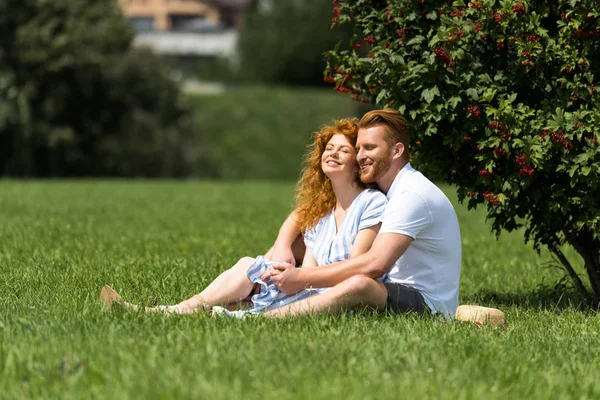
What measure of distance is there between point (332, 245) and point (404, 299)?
2.06 feet

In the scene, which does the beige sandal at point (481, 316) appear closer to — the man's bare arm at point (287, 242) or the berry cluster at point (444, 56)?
the man's bare arm at point (287, 242)

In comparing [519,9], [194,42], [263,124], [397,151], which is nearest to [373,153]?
[397,151]

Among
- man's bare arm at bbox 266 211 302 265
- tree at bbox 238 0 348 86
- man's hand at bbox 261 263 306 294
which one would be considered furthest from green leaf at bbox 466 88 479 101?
tree at bbox 238 0 348 86

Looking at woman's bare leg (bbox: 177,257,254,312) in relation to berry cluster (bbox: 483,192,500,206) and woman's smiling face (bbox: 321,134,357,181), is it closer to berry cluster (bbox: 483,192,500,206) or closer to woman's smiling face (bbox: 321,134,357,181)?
woman's smiling face (bbox: 321,134,357,181)

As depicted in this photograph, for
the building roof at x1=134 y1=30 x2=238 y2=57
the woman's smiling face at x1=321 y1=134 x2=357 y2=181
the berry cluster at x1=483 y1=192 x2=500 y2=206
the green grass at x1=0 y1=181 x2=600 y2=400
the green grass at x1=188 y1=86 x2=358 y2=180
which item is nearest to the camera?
the green grass at x1=0 y1=181 x2=600 y2=400

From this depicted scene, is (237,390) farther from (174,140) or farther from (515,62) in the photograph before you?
(174,140)

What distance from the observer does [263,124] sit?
53656 mm

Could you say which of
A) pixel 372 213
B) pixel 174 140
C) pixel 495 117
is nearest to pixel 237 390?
pixel 372 213

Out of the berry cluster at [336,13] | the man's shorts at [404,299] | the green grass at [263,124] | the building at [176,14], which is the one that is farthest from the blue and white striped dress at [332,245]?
the building at [176,14]

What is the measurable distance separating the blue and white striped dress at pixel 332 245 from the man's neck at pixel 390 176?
83 millimetres

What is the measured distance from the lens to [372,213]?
6508 mm

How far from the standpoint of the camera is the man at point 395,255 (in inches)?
245

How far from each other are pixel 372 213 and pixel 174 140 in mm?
Answer: 36081

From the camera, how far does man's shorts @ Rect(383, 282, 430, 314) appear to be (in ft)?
21.1
